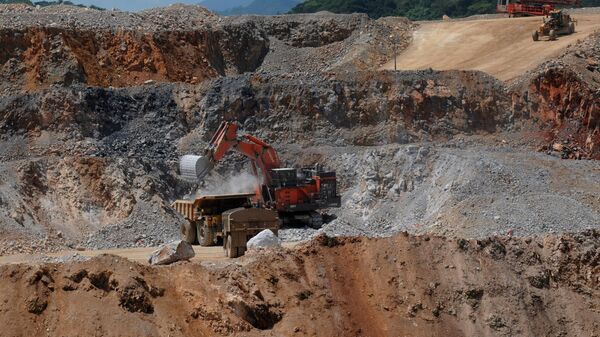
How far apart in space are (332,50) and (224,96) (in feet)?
35.3

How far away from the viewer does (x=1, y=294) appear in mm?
19547

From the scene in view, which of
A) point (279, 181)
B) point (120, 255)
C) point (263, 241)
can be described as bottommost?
point (120, 255)

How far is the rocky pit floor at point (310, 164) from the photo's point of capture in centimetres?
2066

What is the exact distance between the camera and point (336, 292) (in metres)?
21.4

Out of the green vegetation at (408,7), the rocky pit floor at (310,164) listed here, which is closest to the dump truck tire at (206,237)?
the rocky pit floor at (310,164)

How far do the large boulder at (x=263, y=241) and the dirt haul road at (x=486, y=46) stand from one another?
647 inches

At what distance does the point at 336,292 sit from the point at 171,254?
384cm

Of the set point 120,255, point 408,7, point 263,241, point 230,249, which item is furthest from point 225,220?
point 408,7

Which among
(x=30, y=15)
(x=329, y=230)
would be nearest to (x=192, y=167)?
(x=329, y=230)

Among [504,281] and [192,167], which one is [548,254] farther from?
[192,167]

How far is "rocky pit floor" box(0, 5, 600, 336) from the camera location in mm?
20656

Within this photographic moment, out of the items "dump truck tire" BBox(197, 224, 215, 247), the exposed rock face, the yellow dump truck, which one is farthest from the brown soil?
the exposed rock face

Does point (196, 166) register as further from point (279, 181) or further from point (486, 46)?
point (486, 46)

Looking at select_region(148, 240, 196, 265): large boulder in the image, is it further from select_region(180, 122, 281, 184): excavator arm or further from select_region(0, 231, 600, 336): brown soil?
select_region(180, 122, 281, 184): excavator arm
